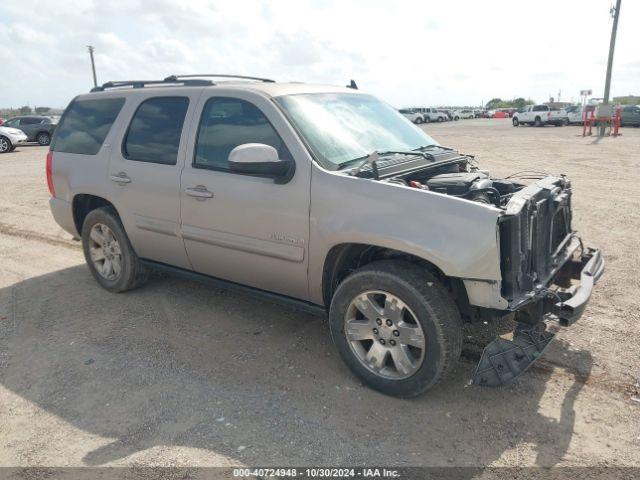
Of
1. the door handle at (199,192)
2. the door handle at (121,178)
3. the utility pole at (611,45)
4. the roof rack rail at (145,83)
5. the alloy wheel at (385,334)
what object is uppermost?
the utility pole at (611,45)

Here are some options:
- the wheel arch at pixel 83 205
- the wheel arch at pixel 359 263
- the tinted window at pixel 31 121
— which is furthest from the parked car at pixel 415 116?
the wheel arch at pixel 359 263

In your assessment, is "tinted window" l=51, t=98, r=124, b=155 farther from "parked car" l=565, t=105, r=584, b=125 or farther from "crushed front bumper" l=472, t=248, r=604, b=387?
"parked car" l=565, t=105, r=584, b=125

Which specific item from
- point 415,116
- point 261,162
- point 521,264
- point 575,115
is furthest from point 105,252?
point 415,116

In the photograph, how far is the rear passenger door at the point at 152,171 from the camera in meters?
4.18

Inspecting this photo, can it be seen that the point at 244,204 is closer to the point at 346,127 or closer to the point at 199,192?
the point at 199,192

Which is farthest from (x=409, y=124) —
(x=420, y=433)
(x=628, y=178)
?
(x=628, y=178)

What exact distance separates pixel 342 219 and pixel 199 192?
130 cm

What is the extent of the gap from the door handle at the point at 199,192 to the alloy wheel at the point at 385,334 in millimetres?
1432

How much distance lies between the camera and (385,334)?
3.22 meters

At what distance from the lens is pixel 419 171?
3738 mm

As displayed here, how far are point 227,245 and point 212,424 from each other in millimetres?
1356

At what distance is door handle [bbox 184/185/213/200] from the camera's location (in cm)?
389

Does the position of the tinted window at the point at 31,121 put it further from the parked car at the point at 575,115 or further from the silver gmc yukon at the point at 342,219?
the parked car at the point at 575,115

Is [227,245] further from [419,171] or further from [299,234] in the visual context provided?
[419,171]
